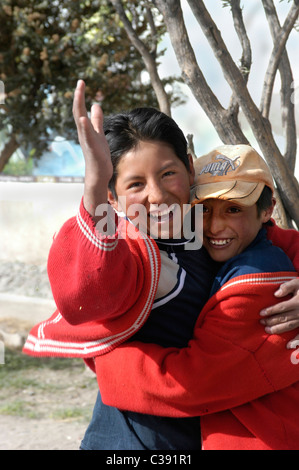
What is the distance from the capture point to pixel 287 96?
3.32 m

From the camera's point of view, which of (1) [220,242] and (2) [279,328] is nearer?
(2) [279,328]

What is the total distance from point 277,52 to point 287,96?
41cm

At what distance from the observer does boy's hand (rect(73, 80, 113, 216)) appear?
117cm

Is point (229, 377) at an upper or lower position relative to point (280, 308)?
lower

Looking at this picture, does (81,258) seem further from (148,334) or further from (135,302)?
(148,334)

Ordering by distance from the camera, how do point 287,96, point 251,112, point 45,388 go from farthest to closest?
point 45,388, point 287,96, point 251,112

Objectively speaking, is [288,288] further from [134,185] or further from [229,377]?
[134,185]

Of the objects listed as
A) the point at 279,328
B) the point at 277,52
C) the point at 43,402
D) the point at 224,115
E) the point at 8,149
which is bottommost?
the point at 43,402

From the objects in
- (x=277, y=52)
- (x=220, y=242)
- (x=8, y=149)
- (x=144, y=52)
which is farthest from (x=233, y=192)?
(x=8, y=149)

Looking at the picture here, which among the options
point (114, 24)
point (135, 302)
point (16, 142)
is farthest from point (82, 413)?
point (16, 142)

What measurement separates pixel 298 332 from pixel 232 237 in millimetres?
333

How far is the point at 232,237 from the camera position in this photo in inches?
63.5

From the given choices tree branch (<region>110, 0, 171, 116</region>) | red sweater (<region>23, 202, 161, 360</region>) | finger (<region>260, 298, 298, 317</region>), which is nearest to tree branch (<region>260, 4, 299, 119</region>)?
tree branch (<region>110, 0, 171, 116</region>)

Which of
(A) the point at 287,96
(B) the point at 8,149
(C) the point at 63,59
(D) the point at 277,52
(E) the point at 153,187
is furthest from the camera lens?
(B) the point at 8,149
